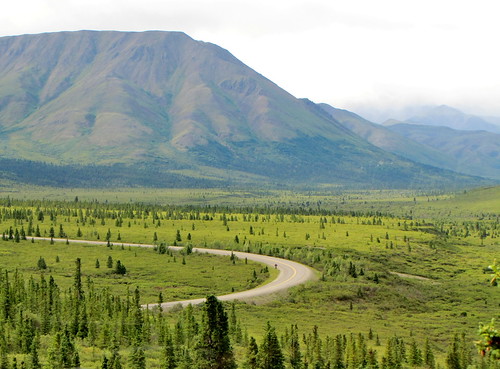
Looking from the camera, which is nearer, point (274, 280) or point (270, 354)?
point (270, 354)

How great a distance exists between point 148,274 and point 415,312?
48.3 metres

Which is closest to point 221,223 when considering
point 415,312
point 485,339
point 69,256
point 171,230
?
point 171,230

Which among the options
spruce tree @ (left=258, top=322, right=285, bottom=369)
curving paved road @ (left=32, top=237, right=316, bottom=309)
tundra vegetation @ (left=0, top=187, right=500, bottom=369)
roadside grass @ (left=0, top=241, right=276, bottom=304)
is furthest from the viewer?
roadside grass @ (left=0, top=241, right=276, bottom=304)

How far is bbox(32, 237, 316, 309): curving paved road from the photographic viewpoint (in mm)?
92400

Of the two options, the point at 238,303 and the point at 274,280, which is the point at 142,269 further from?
the point at 238,303

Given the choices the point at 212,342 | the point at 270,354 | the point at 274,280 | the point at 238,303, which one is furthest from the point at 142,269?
the point at 212,342

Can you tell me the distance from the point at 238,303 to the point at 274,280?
69.6 ft

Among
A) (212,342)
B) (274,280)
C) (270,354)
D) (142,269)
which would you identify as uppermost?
(212,342)

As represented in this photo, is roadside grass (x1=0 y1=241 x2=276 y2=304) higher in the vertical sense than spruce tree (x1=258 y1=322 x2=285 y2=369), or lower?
lower

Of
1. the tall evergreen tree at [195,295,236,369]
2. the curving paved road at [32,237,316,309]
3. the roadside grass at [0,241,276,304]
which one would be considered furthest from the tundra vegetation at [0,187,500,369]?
the curving paved road at [32,237,316,309]

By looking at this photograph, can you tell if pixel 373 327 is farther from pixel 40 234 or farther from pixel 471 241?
pixel 471 241

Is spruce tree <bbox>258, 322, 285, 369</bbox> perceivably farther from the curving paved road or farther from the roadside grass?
the roadside grass

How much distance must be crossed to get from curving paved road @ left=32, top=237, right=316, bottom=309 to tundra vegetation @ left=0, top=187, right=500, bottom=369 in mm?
2791

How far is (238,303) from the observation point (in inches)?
3455
